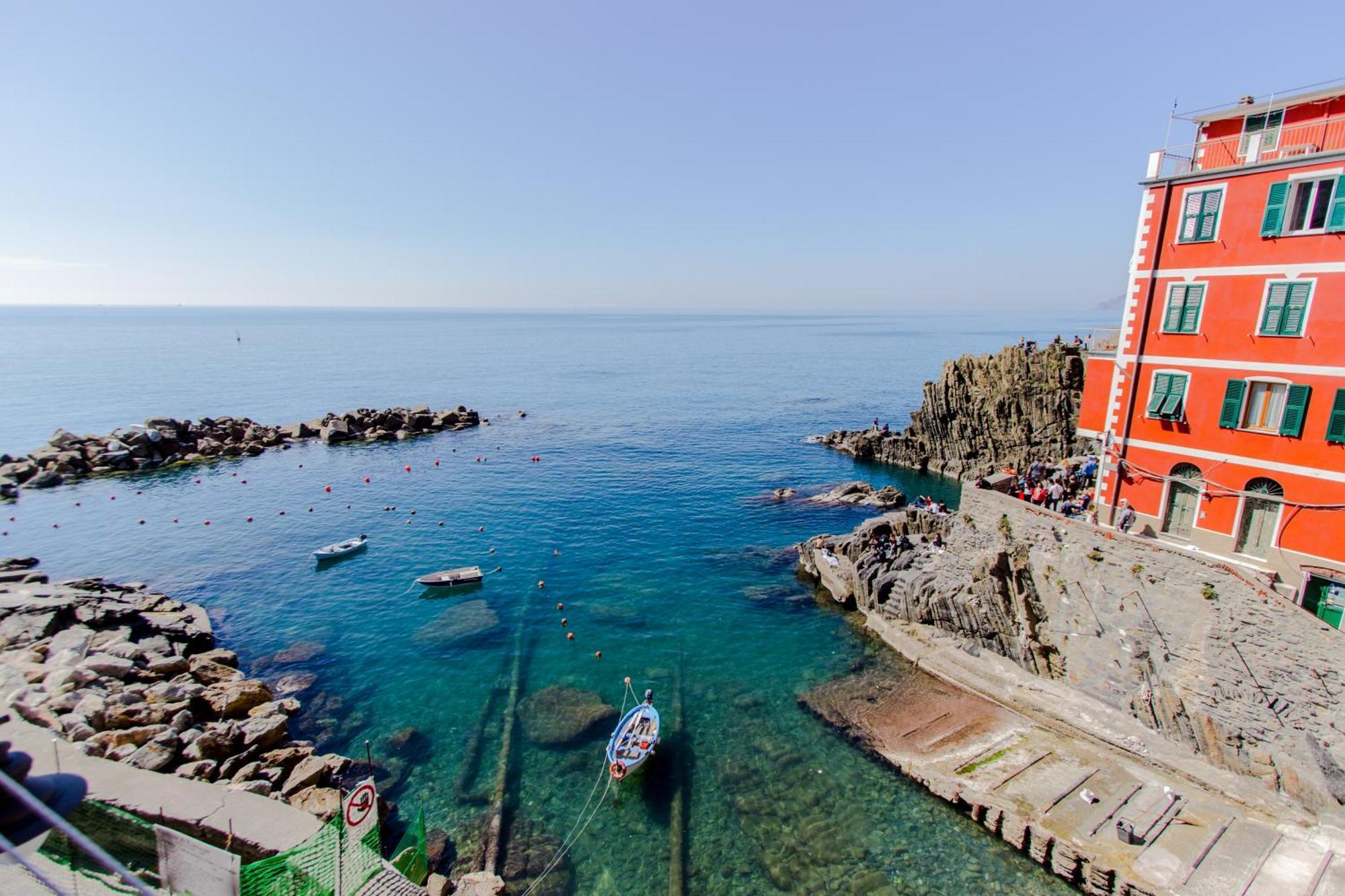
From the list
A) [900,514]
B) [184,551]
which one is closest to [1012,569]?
[900,514]

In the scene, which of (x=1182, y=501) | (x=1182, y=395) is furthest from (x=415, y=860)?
(x=1182, y=395)

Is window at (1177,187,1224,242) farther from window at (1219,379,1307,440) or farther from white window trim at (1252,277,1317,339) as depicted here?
window at (1219,379,1307,440)

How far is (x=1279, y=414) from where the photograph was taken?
23.3 metres

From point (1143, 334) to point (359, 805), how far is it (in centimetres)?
3453

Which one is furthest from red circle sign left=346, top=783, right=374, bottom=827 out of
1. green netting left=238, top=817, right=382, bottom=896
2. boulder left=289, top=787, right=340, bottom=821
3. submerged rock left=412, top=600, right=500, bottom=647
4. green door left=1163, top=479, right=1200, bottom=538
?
green door left=1163, top=479, right=1200, bottom=538

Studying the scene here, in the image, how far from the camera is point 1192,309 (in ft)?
83.3

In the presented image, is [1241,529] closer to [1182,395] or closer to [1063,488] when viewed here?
[1182,395]

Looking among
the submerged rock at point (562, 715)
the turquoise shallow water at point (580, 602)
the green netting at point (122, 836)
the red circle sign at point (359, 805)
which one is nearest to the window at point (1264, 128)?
the turquoise shallow water at point (580, 602)

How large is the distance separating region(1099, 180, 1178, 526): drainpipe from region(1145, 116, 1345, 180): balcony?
3.37 ft

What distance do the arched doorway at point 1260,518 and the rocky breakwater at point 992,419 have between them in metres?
38.1

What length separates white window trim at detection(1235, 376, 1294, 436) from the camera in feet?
75.8

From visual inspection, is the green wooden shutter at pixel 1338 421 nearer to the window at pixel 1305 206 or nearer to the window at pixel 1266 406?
the window at pixel 1266 406

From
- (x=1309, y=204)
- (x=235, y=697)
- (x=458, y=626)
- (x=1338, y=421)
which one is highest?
(x=1309, y=204)

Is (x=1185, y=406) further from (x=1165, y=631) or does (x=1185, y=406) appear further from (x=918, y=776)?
(x=918, y=776)
